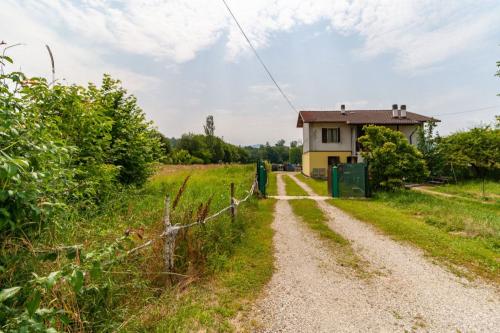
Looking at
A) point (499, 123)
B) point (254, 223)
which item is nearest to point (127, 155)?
point (254, 223)

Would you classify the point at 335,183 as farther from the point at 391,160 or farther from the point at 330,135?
the point at 330,135

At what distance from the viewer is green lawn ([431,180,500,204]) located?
13.6 metres

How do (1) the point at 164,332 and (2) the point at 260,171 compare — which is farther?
(2) the point at 260,171

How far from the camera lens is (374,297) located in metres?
3.77

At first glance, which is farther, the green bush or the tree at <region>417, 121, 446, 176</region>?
the tree at <region>417, 121, 446, 176</region>

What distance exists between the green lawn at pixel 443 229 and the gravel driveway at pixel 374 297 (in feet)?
2.04

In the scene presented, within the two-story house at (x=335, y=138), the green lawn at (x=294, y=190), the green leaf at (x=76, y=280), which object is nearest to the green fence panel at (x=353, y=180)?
the green lawn at (x=294, y=190)

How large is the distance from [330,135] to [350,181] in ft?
→ 44.8

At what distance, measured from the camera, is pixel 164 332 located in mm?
2688

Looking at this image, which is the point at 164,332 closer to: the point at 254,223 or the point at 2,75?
the point at 2,75

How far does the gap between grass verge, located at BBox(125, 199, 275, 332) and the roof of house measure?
880 inches

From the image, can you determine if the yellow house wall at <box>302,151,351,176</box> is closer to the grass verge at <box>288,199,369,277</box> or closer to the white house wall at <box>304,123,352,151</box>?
the white house wall at <box>304,123,352,151</box>

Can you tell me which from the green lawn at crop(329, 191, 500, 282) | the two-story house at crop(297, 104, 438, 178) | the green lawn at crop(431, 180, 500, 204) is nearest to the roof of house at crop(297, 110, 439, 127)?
the two-story house at crop(297, 104, 438, 178)

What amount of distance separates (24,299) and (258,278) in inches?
123
